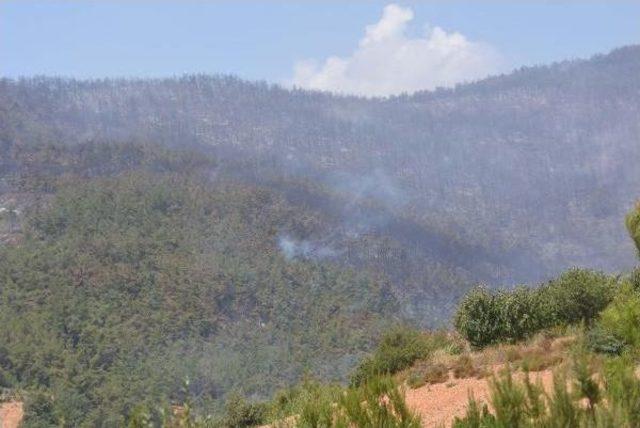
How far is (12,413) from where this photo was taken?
222 feet

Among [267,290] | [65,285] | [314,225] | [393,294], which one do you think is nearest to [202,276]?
[267,290]

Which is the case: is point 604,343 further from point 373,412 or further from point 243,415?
point 243,415

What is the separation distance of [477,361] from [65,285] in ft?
283

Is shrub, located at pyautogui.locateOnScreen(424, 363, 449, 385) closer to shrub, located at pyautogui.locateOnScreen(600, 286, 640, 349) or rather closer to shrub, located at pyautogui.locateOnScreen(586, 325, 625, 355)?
shrub, located at pyautogui.locateOnScreen(586, 325, 625, 355)

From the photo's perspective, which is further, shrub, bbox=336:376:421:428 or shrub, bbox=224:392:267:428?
shrub, bbox=224:392:267:428

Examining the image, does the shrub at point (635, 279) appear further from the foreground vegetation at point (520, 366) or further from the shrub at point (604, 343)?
the shrub at point (604, 343)

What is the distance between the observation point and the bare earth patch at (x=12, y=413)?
63.9 meters

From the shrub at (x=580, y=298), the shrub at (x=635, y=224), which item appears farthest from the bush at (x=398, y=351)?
the shrub at (x=635, y=224)

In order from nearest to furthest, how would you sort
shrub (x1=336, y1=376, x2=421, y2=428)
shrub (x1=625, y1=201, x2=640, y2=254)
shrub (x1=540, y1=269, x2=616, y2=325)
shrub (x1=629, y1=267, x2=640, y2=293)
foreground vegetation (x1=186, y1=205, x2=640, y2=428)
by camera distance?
foreground vegetation (x1=186, y1=205, x2=640, y2=428)
shrub (x1=336, y1=376, x2=421, y2=428)
shrub (x1=625, y1=201, x2=640, y2=254)
shrub (x1=629, y1=267, x2=640, y2=293)
shrub (x1=540, y1=269, x2=616, y2=325)

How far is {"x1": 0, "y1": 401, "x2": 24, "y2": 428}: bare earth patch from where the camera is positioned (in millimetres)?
63872

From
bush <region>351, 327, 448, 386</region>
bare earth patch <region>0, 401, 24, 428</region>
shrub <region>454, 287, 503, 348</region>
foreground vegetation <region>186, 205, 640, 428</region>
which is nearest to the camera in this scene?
foreground vegetation <region>186, 205, 640, 428</region>

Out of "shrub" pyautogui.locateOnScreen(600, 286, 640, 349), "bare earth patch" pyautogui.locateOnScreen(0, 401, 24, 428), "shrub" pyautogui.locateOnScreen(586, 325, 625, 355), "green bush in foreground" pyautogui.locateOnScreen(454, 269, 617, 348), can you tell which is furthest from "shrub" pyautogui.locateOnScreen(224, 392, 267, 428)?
"bare earth patch" pyautogui.locateOnScreen(0, 401, 24, 428)

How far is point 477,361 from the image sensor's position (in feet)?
54.0

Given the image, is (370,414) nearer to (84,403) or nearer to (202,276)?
(84,403)
